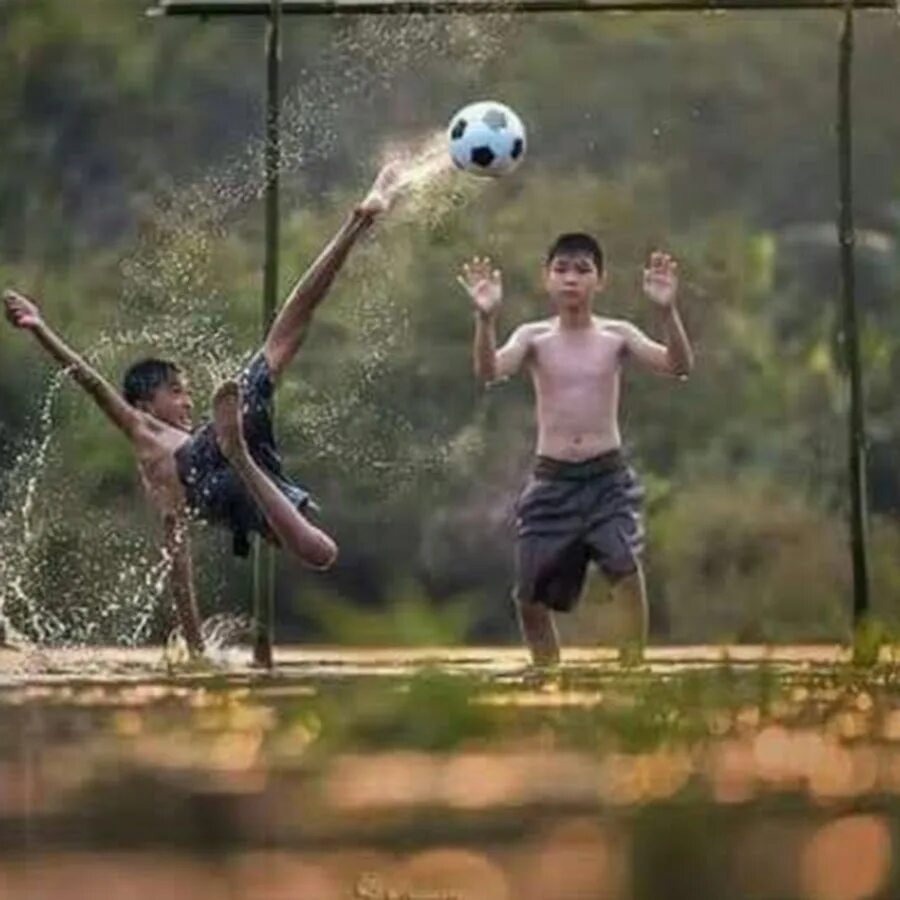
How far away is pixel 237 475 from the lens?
4.16 meters

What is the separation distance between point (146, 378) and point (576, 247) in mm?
642

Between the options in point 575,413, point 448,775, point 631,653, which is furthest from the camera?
point 575,413

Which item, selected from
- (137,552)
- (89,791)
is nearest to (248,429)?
(137,552)

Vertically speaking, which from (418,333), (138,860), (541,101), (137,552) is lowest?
(138,860)

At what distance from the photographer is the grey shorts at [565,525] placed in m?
4.14

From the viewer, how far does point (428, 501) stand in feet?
13.5

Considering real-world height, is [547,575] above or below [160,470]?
below

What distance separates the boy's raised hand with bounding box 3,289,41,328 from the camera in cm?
416

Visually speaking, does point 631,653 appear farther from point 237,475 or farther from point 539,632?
point 237,475

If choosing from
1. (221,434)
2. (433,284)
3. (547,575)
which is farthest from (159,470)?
(547,575)

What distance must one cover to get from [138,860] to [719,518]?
6.53ft

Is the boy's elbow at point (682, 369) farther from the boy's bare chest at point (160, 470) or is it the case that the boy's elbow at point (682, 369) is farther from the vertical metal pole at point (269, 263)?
the boy's bare chest at point (160, 470)

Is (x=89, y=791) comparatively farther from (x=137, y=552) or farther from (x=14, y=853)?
(x=137, y=552)

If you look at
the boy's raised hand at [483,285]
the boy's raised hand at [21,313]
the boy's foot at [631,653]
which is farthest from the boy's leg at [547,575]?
the boy's raised hand at [21,313]
